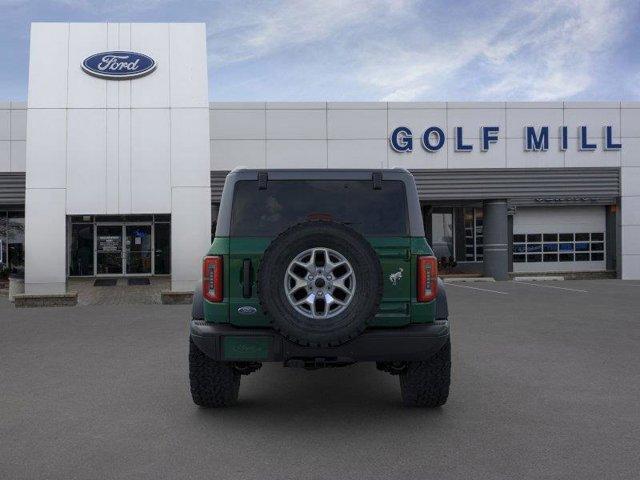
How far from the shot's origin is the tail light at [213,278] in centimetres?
492

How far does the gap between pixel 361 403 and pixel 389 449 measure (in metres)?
1.31

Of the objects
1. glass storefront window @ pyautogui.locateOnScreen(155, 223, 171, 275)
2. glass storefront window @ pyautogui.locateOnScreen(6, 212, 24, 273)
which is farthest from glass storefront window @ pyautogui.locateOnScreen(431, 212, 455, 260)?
glass storefront window @ pyautogui.locateOnScreen(6, 212, 24, 273)

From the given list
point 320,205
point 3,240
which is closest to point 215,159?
point 3,240

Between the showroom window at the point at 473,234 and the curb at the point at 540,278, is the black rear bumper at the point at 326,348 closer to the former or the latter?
the curb at the point at 540,278

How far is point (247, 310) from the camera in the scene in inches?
193

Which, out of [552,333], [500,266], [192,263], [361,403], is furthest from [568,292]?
[361,403]

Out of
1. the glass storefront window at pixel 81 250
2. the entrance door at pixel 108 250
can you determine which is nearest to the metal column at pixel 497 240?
the entrance door at pixel 108 250

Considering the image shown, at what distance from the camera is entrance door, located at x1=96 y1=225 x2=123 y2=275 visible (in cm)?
2752

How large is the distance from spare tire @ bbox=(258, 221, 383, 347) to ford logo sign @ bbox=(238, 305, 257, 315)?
0.98 feet

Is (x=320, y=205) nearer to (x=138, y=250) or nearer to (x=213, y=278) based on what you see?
(x=213, y=278)

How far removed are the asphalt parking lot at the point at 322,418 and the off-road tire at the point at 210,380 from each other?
13 centimetres

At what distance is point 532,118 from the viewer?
2623 cm

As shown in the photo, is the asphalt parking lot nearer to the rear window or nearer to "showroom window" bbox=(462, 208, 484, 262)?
the rear window

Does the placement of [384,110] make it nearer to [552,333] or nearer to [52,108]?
[52,108]
